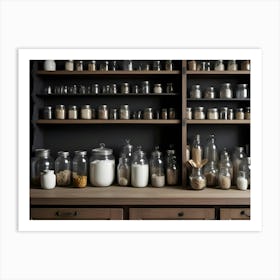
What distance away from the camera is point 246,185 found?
1.90 m

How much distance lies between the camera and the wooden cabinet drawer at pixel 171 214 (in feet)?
5.70

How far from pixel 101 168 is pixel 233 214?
722mm

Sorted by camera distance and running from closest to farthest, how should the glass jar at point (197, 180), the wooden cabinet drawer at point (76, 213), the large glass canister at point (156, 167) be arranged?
1. the wooden cabinet drawer at point (76, 213)
2. the glass jar at point (197, 180)
3. the large glass canister at point (156, 167)

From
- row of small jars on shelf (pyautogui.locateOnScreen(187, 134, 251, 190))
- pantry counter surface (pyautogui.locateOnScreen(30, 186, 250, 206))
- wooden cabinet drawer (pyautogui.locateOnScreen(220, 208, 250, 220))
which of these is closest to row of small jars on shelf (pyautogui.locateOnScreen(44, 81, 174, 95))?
row of small jars on shelf (pyautogui.locateOnScreen(187, 134, 251, 190))

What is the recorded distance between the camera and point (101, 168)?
196 cm

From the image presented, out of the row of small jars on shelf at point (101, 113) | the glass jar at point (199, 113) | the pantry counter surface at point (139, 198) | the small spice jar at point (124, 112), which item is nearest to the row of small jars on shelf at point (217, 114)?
the glass jar at point (199, 113)

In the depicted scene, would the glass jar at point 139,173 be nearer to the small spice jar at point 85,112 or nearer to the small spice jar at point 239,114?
the small spice jar at point 85,112

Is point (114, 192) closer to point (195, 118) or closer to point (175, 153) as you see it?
point (175, 153)

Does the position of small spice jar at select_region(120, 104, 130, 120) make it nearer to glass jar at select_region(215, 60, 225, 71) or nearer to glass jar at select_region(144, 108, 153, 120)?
glass jar at select_region(144, 108, 153, 120)

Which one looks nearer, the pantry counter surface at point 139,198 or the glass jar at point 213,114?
the pantry counter surface at point 139,198
